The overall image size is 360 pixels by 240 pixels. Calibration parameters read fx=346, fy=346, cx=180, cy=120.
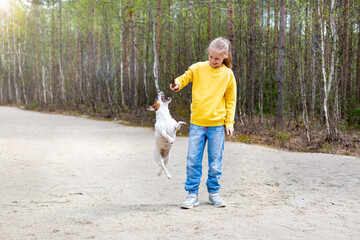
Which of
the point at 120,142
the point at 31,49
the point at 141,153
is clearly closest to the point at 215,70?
the point at 141,153

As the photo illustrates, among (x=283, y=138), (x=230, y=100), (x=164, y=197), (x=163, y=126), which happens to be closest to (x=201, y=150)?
(x=163, y=126)

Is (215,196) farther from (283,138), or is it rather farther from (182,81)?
(283,138)

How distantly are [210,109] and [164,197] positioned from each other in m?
1.52

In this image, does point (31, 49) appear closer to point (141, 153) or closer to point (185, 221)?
point (141, 153)

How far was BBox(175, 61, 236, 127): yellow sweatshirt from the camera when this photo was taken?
3.98 metres

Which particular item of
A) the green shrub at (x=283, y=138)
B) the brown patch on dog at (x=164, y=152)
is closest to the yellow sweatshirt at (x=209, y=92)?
the brown patch on dog at (x=164, y=152)

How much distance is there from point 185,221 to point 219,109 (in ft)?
4.35

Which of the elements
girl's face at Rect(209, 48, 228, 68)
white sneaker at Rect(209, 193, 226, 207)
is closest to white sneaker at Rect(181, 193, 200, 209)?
white sneaker at Rect(209, 193, 226, 207)

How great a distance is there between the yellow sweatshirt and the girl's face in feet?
0.20

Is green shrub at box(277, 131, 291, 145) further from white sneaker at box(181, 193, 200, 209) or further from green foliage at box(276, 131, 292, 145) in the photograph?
white sneaker at box(181, 193, 200, 209)

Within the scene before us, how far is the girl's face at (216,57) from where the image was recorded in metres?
3.83

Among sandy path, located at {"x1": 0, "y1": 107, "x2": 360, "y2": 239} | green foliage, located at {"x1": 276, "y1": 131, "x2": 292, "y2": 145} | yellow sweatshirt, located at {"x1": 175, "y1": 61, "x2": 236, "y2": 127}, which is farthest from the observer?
green foliage, located at {"x1": 276, "y1": 131, "x2": 292, "y2": 145}

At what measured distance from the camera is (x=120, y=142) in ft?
33.5

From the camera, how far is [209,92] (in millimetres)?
3988
